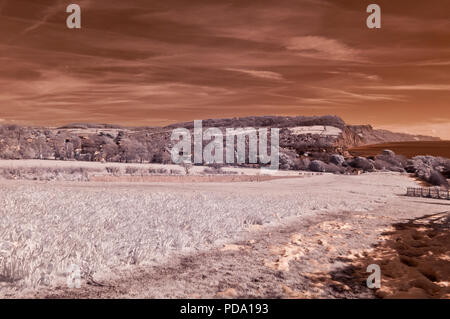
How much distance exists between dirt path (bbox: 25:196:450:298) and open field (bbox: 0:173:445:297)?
0.12 ft

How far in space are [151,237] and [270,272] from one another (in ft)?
10.4

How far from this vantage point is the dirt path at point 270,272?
534cm

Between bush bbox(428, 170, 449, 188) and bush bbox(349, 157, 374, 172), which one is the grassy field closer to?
bush bbox(428, 170, 449, 188)

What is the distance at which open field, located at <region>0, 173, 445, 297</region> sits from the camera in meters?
5.50

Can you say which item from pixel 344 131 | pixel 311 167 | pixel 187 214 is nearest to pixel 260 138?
pixel 344 131

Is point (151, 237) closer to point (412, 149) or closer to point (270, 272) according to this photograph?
point (270, 272)

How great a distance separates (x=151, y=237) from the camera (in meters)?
7.86

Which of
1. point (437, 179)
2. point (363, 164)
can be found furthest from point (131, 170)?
point (363, 164)

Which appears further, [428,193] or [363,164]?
[363,164]

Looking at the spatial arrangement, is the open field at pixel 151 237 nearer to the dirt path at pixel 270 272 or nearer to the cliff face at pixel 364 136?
the dirt path at pixel 270 272

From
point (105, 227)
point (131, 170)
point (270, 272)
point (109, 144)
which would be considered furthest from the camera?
point (109, 144)

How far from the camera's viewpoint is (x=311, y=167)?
136 feet

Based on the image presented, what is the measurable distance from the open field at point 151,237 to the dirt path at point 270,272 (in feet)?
0.12
